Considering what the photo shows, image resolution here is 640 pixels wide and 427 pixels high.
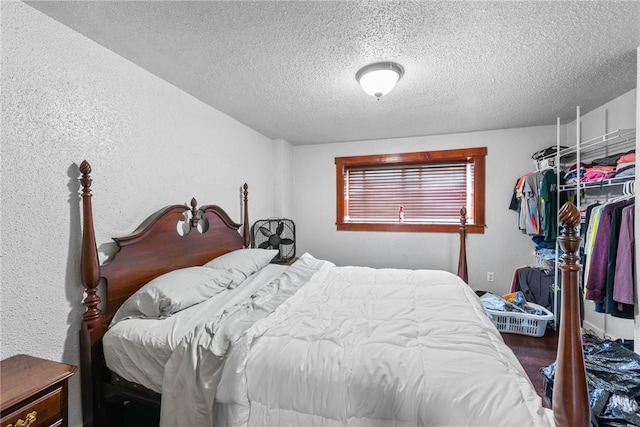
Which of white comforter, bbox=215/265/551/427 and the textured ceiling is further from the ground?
the textured ceiling

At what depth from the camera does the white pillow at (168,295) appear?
5.12 ft

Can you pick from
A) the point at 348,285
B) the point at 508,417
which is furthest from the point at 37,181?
the point at 508,417

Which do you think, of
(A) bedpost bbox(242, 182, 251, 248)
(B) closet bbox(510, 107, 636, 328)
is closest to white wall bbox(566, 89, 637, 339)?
(B) closet bbox(510, 107, 636, 328)

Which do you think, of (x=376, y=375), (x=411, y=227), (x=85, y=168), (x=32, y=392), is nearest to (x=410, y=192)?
(x=411, y=227)

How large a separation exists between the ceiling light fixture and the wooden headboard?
1.63 metres

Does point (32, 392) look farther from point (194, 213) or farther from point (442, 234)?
point (442, 234)

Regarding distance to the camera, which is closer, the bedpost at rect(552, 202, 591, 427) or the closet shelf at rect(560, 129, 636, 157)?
the bedpost at rect(552, 202, 591, 427)

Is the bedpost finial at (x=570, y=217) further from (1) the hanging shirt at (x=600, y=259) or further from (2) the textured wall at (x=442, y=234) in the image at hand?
(2) the textured wall at (x=442, y=234)

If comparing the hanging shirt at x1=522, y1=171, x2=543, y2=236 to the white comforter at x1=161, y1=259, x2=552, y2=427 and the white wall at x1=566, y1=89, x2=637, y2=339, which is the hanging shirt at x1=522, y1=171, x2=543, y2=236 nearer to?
the white wall at x1=566, y1=89, x2=637, y2=339

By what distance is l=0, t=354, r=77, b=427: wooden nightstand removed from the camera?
919 mm

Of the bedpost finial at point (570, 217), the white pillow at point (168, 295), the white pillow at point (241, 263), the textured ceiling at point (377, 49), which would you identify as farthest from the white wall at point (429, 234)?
the bedpost finial at point (570, 217)


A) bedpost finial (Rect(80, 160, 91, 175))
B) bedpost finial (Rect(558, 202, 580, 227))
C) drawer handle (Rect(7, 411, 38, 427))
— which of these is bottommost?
drawer handle (Rect(7, 411, 38, 427))

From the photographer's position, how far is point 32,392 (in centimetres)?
96

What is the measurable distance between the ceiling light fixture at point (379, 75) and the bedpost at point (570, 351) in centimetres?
133
